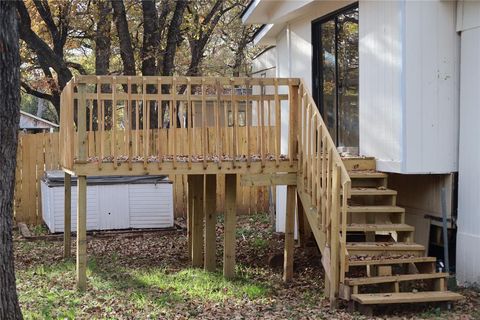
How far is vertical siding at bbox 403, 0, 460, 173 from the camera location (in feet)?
23.2

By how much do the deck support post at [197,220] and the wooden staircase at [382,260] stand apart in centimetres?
246

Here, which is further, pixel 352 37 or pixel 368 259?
pixel 352 37

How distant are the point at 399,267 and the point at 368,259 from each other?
0.43 m

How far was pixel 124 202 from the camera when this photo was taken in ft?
40.1

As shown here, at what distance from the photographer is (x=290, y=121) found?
25.8 ft

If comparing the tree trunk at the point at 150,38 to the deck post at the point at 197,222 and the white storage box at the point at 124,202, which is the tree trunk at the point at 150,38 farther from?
the deck post at the point at 197,222

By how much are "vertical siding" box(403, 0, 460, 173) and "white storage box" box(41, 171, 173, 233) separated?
6.42 metres

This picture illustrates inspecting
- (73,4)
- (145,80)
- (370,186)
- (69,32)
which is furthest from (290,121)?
(69,32)

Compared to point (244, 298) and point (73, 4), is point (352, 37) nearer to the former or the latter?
point (244, 298)

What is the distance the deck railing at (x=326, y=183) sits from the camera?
239 inches

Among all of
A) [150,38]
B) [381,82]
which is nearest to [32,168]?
[150,38]

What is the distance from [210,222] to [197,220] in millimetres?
337

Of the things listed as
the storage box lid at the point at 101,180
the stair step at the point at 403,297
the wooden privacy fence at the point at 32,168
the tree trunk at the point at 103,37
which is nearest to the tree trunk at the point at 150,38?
the tree trunk at the point at 103,37

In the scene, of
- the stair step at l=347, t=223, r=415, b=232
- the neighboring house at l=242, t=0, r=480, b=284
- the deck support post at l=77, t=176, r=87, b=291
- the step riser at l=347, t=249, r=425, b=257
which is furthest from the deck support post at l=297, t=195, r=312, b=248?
the deck support post at l=77, t=176, r=87, b=291
